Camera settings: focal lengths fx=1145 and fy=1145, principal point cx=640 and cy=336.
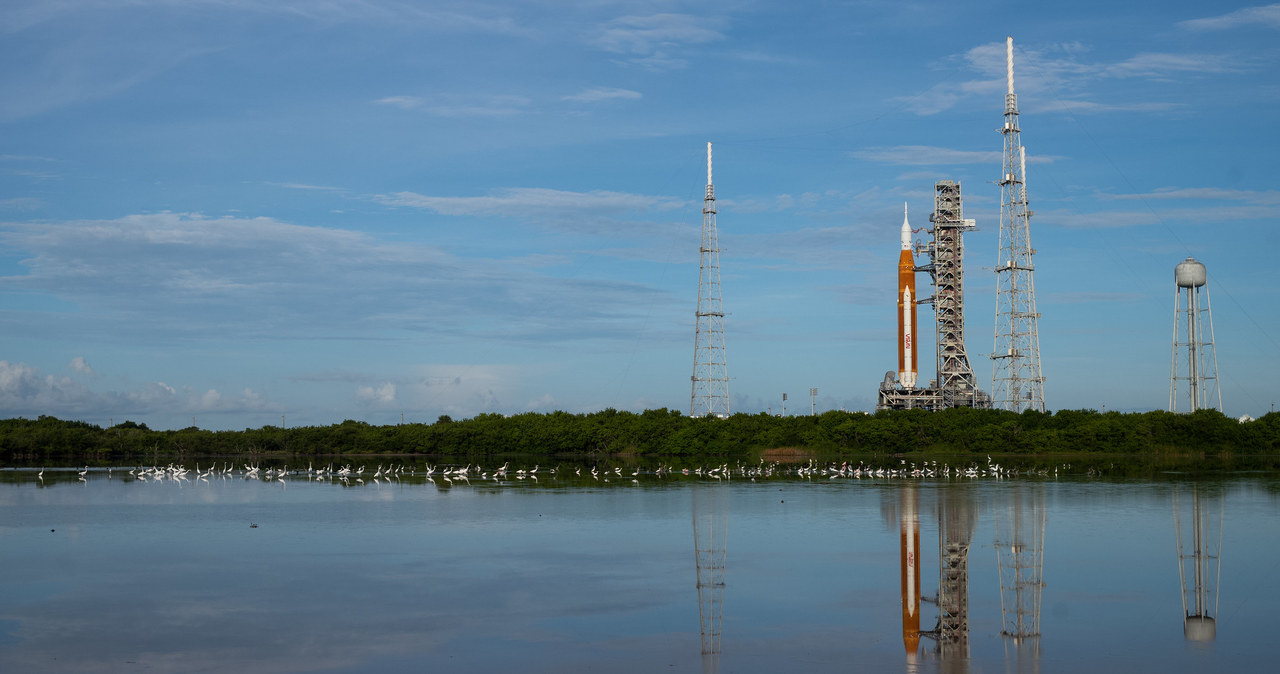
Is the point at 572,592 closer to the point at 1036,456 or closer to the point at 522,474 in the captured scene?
the point at 522,474

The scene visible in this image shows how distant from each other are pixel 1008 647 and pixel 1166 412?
80759mm

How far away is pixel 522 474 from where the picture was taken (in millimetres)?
68000

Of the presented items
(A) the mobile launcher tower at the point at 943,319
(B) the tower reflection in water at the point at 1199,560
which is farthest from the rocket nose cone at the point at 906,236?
(B) the tower reflection in water at the point at 1199,560

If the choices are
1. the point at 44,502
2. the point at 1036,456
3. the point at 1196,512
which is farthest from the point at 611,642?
the point at 1036,456

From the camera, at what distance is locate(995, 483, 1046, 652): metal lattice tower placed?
1938cm

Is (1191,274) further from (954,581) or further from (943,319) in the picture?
(954,581)

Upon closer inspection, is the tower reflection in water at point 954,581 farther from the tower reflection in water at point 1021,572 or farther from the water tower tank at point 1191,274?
→ the water tower tank at point 1191,274

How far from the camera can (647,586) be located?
2392 centimetres

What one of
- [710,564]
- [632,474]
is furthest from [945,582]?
[632,474]

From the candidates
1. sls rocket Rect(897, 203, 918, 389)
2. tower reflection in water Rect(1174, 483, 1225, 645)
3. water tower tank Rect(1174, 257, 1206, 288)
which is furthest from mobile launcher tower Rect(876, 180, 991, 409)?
tower reflection in water Rect(1174, 483, 1225, 645)

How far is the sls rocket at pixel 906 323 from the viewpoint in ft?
350

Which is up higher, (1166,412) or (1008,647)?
(1166,412)

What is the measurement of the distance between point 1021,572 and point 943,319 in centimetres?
8425

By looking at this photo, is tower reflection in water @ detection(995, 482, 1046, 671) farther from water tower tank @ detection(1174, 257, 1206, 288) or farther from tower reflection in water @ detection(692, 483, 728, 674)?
water tower tank @ detection(1174, 257, 1206, 288)
